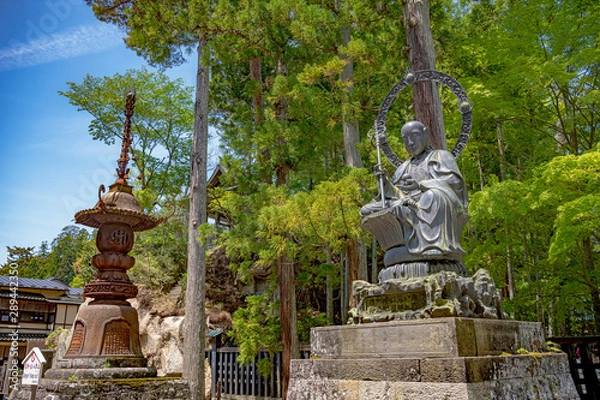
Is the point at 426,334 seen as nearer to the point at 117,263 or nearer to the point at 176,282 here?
the point at 117,263

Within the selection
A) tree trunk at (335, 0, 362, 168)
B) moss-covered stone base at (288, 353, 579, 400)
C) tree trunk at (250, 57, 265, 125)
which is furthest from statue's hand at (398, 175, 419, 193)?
tree trunk at (250, 57, 265, 125)

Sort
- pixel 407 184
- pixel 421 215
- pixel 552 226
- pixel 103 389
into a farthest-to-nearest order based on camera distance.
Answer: pixel 552 226, pixel 103 389, pixel 407 184, pixel 421 215

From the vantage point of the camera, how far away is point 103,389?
605cm

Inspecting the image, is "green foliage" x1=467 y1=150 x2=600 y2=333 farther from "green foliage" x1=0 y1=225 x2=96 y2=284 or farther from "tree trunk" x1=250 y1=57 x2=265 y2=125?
"green foliage" x1=0 y1=225 x2=96 y2=284

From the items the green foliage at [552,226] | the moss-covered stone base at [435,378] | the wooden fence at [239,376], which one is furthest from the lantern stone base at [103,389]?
the green foliage at [552,226]

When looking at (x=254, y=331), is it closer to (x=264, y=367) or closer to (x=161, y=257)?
(x=264, y=367)

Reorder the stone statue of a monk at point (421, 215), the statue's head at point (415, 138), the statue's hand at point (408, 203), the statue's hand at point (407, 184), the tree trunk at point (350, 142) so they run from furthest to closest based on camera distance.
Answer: the tree trunk at point (350, 142)
the statue's head at point (415, 138)
the statue's hand at point (407, 184)
the statue's hand at point (408, 203)
the stone statue of a monk at point (421, 215)

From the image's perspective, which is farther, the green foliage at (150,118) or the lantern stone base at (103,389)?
the green foliage at (150,118)

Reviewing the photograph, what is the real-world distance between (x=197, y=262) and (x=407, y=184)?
694 centimetres

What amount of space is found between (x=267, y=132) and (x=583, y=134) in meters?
7.39

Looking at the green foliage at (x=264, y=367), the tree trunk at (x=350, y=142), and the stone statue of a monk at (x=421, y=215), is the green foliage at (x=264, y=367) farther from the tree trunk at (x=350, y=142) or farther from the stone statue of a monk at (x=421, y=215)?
the stone statue of a monk at (x=421, y=215)

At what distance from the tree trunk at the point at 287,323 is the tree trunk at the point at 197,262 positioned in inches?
78.5

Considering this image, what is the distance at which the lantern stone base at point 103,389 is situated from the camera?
5.98 meters

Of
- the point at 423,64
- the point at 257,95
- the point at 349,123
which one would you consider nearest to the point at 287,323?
the point at 349,123
